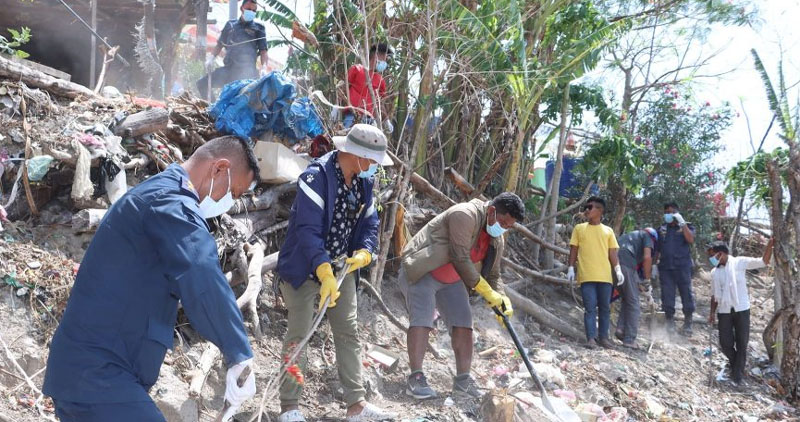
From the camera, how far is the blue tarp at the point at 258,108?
20.1 ft

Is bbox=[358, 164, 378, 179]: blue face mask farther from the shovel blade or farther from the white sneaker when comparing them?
the shovel blade

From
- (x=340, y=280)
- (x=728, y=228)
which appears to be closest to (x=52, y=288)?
(x=340, y=280)

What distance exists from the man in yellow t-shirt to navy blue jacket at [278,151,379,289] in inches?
169

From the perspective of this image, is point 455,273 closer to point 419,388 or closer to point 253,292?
point 419,388

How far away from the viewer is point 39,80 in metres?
5.91

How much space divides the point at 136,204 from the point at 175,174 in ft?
0.62

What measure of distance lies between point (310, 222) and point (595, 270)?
14.9 ft

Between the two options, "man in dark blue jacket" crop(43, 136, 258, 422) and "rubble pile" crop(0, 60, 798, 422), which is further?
"rubble pile" crop(0, 60, 798, 422)

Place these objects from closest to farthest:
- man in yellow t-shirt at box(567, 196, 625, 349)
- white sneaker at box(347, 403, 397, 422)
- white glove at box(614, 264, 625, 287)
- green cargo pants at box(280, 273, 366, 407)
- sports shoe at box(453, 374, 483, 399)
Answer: green cargo pants at box(280, 273, 366, 407) → white sneaker at box(347, 403, 397, 422) → sports shoe at box(453, 374, 483, 399) → man in yellow t-shirt at box(567, 196, 625, 349) → white glove at box(614, 264, 625, 287)

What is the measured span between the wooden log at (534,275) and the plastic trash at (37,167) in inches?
200

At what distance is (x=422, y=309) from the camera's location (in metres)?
5.11

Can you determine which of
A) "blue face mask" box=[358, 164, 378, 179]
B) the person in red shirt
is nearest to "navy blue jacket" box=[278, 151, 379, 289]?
"blue face mask" box=[358, 164, 378, 179]

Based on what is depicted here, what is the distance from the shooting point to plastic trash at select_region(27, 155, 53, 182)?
16.4 feet

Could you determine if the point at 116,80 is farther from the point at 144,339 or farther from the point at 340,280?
the point at 144,339
